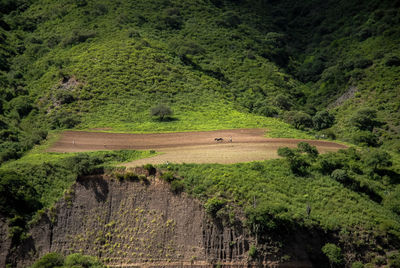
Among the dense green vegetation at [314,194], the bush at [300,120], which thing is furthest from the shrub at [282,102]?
the dense green vegetation at [314,194]

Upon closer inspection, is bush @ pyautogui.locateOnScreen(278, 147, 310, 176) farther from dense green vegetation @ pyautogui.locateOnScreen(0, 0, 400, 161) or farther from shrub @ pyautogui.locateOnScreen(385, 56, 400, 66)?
shrub @ pyautogui.locateOnScreen(385, 56, 400, 66)

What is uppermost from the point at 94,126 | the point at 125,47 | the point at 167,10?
the point at 167,10

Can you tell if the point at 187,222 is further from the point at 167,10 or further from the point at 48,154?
the point at 167,10

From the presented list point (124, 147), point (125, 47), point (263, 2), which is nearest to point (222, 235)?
point (124, 147)

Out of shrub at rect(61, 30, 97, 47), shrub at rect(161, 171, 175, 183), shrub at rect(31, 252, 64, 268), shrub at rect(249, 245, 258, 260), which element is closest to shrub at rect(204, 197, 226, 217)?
shrub at rect(249, 245, 258, 260)

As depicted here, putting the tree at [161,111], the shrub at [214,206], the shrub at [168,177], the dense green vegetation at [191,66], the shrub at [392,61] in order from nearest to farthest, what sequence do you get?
the shrub at [214,206]
the shrub at [168,177]
the tree at [161,111]
the dense green vegetation at [191,66]
the shrub at [392,61]

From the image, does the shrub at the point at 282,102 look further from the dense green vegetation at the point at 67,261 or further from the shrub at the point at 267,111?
the dense green vegetation at the point at 67,261

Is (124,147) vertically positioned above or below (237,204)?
above
